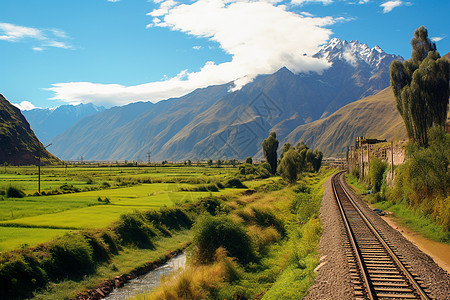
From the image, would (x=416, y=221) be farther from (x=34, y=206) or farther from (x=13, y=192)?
(x=13, y=192)

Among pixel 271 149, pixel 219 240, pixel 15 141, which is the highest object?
pixel 15 141

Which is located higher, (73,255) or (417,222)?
(417,222)

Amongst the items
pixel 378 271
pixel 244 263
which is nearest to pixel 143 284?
pixel 244 263

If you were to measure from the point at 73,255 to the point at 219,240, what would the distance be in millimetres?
8970

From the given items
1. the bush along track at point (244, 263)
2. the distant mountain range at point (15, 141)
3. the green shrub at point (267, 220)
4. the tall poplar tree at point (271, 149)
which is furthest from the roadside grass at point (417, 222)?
the distant mountain range at point (15, 141)

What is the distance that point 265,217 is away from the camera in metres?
32.4

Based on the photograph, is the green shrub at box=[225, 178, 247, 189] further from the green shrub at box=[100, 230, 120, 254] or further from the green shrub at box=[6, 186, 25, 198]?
the green shrub at box=[100, 230, 120, 254]

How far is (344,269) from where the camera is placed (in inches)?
569

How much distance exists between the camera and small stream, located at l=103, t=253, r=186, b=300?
18469mm

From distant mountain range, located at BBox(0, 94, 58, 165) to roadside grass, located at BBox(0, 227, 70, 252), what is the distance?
414 ft

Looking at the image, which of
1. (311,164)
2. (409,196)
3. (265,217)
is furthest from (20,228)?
(311,164)

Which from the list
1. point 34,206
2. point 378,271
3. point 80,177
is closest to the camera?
point 378,271

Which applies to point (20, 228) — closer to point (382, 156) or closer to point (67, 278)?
point (67, 278)

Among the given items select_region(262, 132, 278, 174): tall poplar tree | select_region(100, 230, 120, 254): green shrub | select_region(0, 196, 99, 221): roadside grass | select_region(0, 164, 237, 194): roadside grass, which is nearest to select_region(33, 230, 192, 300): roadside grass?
select_region(100, 230, 120, 254): green shrub
